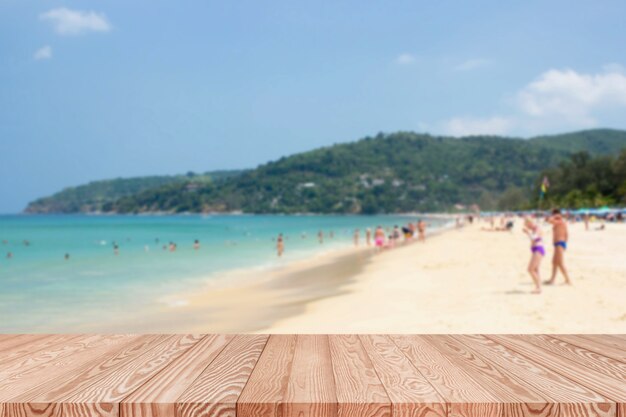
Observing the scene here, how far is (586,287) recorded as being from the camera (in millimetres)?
11562

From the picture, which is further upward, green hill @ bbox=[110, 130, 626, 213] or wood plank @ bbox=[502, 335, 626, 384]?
green hill @ bbox=[110, 130, 626, 213]

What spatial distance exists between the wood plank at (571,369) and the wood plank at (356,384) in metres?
0.67

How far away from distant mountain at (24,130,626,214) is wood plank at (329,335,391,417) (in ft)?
468

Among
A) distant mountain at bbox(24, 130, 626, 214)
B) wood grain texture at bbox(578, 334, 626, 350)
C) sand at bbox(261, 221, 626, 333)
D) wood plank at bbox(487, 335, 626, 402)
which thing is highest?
distant mountain at bbox(24, 130, 626, 214)

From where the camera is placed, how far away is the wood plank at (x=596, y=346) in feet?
7.94

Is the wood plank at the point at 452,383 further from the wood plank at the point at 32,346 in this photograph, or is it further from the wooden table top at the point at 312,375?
the wood plank at the point at 32,346

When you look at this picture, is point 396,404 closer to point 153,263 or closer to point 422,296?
point 422,296

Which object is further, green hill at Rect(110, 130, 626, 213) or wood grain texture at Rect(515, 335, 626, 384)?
green hill at Rect(110, 130, 626, 213)

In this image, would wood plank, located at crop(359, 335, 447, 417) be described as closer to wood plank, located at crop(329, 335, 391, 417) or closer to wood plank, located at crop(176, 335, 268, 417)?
wood plank, located at crop(329, 335, 391, 417)

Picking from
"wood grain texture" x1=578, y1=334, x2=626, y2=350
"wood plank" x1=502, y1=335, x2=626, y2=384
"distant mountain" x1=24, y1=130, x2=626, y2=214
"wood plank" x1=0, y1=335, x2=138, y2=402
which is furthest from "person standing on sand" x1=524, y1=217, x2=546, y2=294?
"distant mountain" x1=24, y1=130, x2=626, y2=214

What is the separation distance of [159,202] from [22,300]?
174902 millimetres

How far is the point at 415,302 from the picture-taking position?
11.3 metres

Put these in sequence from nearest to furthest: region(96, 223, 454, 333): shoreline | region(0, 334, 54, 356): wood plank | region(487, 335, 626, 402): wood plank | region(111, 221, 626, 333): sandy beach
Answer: region(487, 335, 626, 402): wood plank
region(0, 334, 54, 356): wood plank
region(111, 221, 626, 333): sandy beach
region(96, 223, 454, 333): shoreline

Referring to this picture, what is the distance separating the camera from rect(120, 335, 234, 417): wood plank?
1671mm
